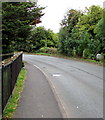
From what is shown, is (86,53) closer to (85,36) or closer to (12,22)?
(85,36)

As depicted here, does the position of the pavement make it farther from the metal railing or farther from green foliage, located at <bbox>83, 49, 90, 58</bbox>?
green foliage, located at <bbox>83, 49, 90, 58</bbox>

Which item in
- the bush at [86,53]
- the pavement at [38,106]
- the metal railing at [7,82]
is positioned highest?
the bush at [86,53]

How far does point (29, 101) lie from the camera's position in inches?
273

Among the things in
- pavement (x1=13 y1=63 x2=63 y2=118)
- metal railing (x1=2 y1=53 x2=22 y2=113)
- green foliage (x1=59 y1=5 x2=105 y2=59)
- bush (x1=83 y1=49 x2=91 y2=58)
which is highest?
green foliage (x1=59 y1=5 x2=105 y2=59)

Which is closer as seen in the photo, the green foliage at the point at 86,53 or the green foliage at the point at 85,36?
the green foliage at the point at 85,36

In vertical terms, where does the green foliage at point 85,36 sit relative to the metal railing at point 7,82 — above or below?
above

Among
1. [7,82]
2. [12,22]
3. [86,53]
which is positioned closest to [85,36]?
[86,53]

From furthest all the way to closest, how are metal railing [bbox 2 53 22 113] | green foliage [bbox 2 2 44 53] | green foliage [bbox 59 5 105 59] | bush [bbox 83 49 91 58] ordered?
1. bush [bbox 83 49 91 58]
2. green foliage [bbox 59 5 105 59]
3. green foliage [bbox 2 2 44 53]
4. metal railing [bbox 2 53 22 113]

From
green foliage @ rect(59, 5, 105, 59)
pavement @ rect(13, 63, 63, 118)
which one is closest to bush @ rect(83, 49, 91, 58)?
green foliage @ rect(59, 5, 105, 59)

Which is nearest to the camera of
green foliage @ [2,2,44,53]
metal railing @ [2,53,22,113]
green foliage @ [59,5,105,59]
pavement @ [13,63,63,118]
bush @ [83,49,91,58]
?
Result: metal railing @ [2,53,22,113]

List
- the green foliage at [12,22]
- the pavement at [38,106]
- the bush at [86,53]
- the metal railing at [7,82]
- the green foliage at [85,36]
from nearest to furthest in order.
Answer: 1. the metal railing at [7,82]
2. the pavement at [38,106]
3. the green foliage at [12,22]
4. the green foliage at [85,36]
5. the bush at [86,53]

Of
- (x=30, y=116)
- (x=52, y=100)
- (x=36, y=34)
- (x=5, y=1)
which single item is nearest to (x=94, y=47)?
(x=36, y=34)

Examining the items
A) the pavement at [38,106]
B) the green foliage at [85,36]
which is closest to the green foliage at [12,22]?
the green foliage at [85,36]

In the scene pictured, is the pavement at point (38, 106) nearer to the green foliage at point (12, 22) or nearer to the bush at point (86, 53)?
the green foliage at point (12, 22)
